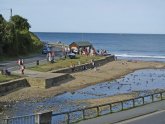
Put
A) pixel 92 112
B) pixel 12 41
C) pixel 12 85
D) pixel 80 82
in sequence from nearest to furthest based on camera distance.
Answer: pixel 92 112
pixel 12 85
pixel 80 82
pixel 12 41

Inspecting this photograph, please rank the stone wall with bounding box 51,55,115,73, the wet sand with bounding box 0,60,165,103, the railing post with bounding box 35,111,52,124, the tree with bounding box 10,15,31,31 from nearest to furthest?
the railing post with bounding box 35,111,52,124, the wet sand with bounding box 0,60,165,103, the stone wall with bounding box 51,55,115,73, the tree with bounding box 10,15,31,31

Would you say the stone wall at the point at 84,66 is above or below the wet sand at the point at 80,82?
above

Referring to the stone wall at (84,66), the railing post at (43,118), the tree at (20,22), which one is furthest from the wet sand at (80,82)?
the tree at (20,22)

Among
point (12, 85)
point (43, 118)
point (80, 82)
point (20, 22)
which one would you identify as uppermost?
point (20, 22)

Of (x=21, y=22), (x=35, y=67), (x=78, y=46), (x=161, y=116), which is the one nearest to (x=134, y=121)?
(x=161, y=116)

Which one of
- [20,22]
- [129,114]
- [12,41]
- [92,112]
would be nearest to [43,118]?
[129,114]

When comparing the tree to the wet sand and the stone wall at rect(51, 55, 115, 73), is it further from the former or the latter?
the wet sand

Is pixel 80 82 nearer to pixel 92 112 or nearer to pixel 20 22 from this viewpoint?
pixel 92 112

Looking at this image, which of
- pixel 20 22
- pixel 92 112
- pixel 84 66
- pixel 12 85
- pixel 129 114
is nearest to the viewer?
pixel 129 114

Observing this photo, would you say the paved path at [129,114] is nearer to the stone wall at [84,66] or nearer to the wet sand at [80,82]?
the wet sand at [80,82]

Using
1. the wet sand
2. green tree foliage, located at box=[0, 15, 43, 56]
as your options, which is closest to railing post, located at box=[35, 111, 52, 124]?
the wet sand

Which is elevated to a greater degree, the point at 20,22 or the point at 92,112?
the point at 20,22

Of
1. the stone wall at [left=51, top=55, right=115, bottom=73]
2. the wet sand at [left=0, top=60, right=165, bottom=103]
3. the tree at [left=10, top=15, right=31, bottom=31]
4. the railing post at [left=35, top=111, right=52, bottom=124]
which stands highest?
the tree at [left=10, top=15, right=31, bottom=31]

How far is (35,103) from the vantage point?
3612 centimetres
